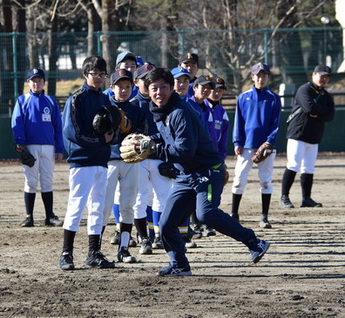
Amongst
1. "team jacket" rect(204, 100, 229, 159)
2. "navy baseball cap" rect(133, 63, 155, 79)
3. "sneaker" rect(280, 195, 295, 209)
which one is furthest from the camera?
"sneaker" rect(280, 195, 295, 209)

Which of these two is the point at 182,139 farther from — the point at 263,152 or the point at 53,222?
the point at 53,222

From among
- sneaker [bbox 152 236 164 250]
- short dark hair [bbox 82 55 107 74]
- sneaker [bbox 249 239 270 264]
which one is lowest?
sneaker [bbox 152 236 164 250]

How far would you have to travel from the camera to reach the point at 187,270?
7262 millimetres

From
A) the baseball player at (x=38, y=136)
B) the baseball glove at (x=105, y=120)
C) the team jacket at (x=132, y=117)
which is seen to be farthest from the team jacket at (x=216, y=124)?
the baseball glove at (x=105, y=120)

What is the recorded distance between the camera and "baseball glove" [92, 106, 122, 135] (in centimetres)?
728

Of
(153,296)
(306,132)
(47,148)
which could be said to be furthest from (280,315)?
(306,132)

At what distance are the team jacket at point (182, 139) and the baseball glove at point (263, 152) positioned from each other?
10.4 feet

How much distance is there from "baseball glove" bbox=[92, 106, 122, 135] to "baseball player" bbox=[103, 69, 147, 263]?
604mm

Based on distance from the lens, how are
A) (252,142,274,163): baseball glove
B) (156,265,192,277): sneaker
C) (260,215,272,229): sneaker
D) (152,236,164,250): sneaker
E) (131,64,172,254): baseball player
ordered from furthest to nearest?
(252,142,274,163): baseball glove, (260,215,272,229): sneaker, (152,236,164,250): sneaker, (131,64,172,254): baseball player, (156,265,192,277): sneaker

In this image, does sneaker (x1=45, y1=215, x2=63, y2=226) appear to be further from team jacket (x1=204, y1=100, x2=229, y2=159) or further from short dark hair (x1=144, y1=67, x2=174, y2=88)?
short dark hair (x1=144, y1=67, x2=174, y2=88)

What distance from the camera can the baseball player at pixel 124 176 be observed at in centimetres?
804

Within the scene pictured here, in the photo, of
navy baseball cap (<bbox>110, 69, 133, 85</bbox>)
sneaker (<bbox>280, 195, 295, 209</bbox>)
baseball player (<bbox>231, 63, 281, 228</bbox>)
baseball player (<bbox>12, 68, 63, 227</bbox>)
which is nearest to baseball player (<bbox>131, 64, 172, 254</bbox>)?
navy baseball cap (<bbox>110, 69, 133, 85</bbox>)

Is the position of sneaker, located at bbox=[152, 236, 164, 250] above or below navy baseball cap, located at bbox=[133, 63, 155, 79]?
below

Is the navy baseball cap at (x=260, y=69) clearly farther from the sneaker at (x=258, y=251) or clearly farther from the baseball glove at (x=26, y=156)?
the sneaker at (x=258, y=251)
